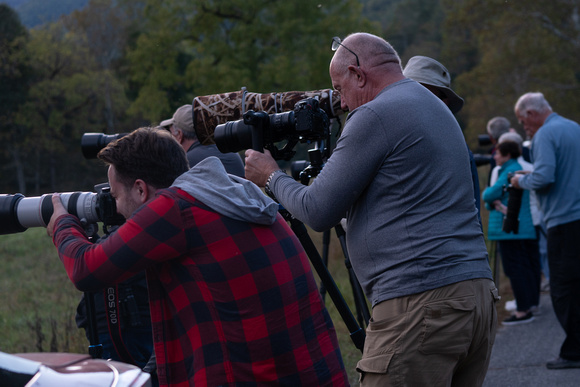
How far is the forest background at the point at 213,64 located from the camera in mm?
27234

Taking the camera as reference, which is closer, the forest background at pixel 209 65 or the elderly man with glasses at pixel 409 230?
the elderly man with glasses at pixel 409 230

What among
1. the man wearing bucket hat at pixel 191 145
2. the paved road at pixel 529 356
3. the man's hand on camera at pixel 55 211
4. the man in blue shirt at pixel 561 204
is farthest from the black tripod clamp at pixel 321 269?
the man in blue shirt at pixel 561 204

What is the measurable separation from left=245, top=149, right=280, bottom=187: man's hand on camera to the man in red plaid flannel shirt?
0.21 feet

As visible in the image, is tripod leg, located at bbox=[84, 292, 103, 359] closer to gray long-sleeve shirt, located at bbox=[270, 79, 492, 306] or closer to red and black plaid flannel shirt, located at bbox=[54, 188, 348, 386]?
red and black plaid flannel shirt, located at bbox=[54, 188, 348, 386]

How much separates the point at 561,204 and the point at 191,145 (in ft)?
8.86

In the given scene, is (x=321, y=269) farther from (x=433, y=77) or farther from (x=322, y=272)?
(x=433, y=77)

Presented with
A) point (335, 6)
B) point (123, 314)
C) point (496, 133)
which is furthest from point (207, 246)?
point (335, 6)

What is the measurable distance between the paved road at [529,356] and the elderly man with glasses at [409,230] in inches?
112

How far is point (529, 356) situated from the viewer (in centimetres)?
554

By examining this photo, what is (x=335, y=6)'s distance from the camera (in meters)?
31.9

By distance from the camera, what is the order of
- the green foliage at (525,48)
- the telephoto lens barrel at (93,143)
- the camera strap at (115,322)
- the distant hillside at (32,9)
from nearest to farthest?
the camera strap at (115,322)
the telephoto lens barrel at (93,143)
the green foliage at (525,48)
the distant hillside at (32,9)

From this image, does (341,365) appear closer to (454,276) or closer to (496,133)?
(454,276)

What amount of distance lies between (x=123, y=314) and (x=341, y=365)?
1.28 m

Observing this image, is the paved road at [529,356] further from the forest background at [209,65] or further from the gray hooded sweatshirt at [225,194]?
the forest background at [209,65]
